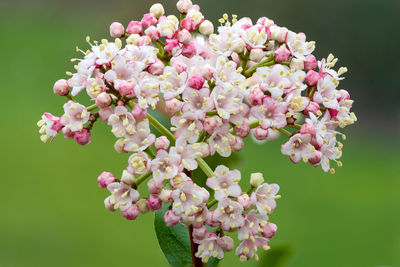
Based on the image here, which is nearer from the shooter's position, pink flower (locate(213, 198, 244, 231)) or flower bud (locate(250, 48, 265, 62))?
pink flower (locate(213, 198, 244, 231))

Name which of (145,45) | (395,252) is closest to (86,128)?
(145,45)

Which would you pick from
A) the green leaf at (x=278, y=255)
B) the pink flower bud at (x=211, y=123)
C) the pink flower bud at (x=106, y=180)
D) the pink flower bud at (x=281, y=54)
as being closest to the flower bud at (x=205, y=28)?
the pink flower bud at (x=281, y=54)

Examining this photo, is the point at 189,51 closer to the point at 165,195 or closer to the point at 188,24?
the point at 188,24

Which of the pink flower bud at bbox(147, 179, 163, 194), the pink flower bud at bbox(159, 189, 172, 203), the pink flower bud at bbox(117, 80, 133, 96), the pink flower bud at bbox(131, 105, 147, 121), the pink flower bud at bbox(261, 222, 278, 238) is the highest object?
the pink flower bud at bbox(117, 80, 133, 96)

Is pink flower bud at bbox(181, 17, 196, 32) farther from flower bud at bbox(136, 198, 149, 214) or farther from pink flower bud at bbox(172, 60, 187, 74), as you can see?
flower bud at bbox(136, 198, 149, 214)

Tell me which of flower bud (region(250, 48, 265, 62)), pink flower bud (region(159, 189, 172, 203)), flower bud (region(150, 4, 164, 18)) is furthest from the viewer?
flower bud (region(150, 4, 164, 18))

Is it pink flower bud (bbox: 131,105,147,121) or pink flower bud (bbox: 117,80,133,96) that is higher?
pink flower bud (bbox: 117,80,133,96)

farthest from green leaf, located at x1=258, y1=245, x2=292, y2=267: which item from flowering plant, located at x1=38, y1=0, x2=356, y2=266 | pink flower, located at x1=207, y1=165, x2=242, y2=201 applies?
pink flower, located at x1=207, y1=165, x2=242, y2=201
